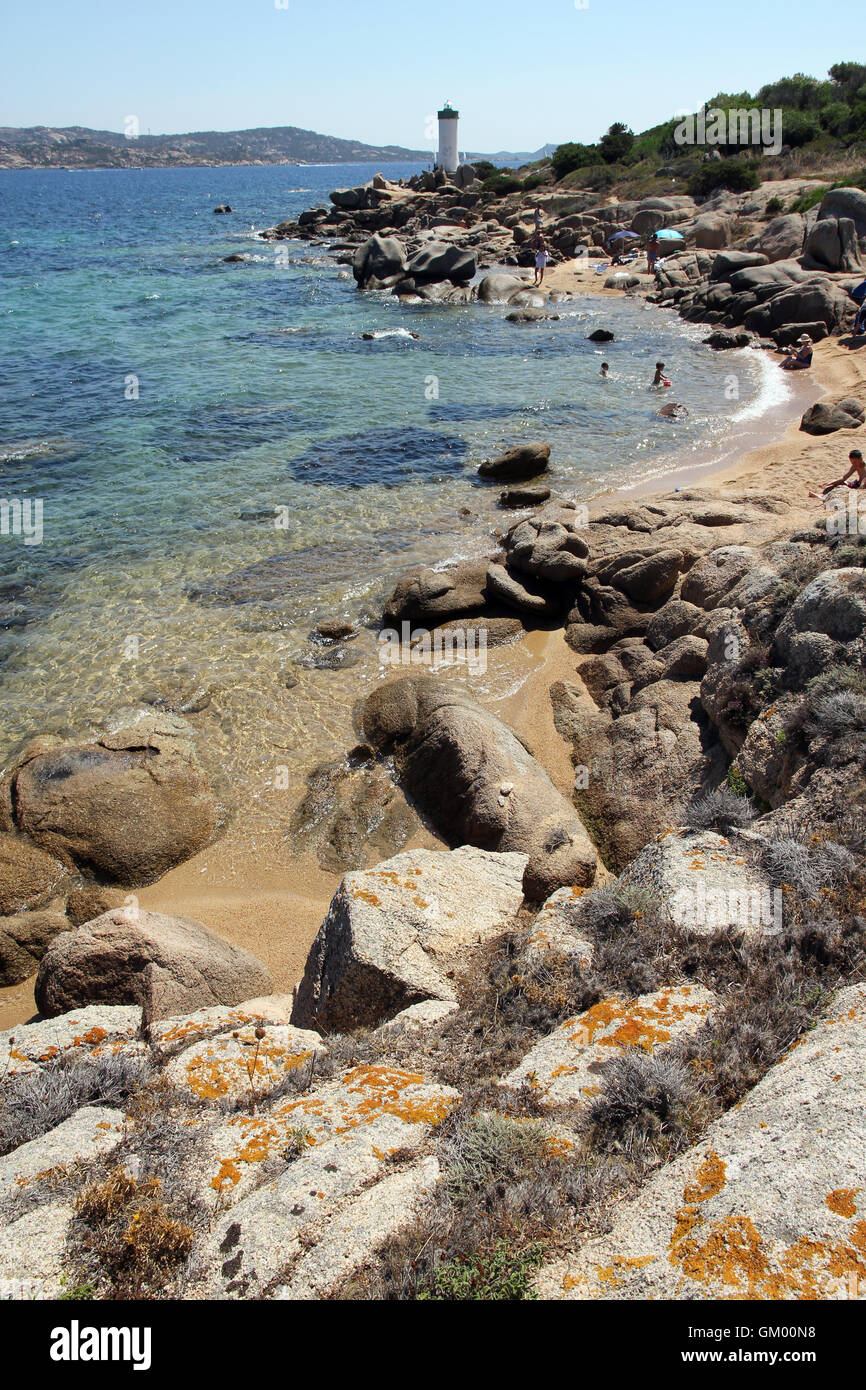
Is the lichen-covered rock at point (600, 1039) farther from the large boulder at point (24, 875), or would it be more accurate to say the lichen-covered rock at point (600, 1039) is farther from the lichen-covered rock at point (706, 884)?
the large boulder at point (24, 875)

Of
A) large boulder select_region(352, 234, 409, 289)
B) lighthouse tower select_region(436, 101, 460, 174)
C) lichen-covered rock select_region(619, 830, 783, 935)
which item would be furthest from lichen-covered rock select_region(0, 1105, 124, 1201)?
lighthouse tower select_region(436, 101, 460, 174)

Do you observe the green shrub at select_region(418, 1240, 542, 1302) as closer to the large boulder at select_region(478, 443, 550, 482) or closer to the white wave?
the large boulder at select_region(478, 443, 550, 482)

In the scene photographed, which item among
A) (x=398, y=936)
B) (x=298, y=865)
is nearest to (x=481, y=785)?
(x=298, y=865)

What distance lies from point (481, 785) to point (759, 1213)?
596cm

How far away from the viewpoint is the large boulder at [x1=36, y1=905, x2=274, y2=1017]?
6219 millimetres

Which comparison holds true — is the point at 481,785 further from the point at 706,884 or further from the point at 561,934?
the point at 706,884

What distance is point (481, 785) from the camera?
859 cm

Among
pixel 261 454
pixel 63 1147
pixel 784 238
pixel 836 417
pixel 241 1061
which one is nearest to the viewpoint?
pixel 63 1147

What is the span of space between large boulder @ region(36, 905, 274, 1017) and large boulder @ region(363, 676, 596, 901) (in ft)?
10.1

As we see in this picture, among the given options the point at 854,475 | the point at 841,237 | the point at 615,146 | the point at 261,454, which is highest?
the point at 615,146

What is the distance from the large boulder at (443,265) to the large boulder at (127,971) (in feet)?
152

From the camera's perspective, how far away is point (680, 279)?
40.0 meters
